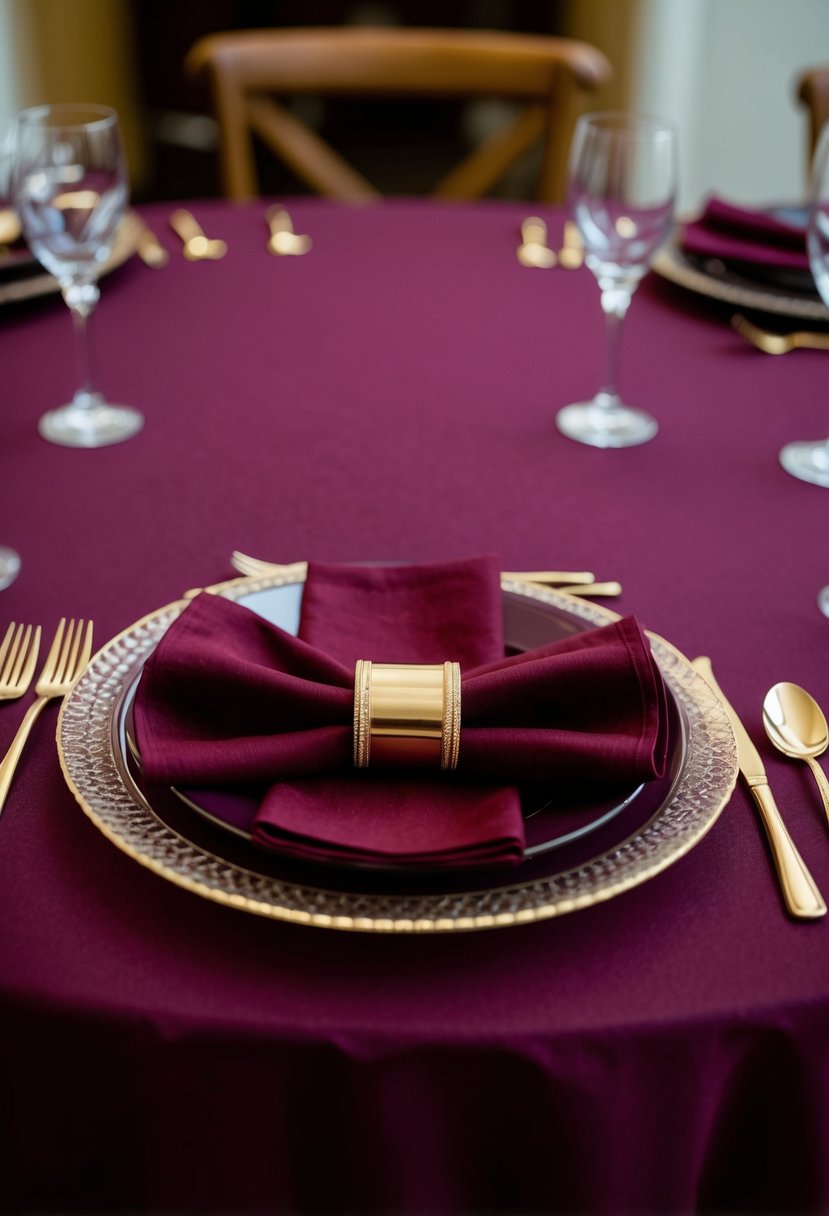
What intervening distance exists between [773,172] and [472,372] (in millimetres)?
2992

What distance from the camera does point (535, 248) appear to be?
131 centimetres

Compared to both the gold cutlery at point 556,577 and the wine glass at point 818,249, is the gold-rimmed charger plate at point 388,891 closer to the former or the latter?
the gold cutlery at point 556,577

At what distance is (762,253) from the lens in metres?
1.12

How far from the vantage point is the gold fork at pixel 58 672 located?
1.92 feet

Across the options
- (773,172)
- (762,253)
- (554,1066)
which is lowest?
(773,172)

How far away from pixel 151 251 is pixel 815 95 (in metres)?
0.99

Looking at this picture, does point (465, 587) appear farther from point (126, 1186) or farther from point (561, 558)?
point (126, 1186)

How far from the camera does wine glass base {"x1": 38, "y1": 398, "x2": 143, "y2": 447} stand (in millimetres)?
920

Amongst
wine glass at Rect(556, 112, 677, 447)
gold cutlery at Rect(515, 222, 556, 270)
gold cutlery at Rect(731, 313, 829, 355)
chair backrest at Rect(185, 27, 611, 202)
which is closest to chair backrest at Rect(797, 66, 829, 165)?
chair backrest at Rect(185, 27, 611, 202)

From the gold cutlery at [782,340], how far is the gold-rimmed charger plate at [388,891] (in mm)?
573

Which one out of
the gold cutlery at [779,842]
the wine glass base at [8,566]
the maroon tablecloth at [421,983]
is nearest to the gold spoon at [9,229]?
the maroon tablecloth at [421,983]

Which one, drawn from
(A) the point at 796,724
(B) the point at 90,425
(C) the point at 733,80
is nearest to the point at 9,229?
(B) the point at 90,425

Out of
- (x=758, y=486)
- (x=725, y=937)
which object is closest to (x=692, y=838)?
(x=725, y=937)

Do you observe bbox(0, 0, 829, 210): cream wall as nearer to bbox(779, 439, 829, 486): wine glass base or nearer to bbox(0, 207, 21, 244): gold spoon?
bbox(0, 207, 21, 244): gold spoon
